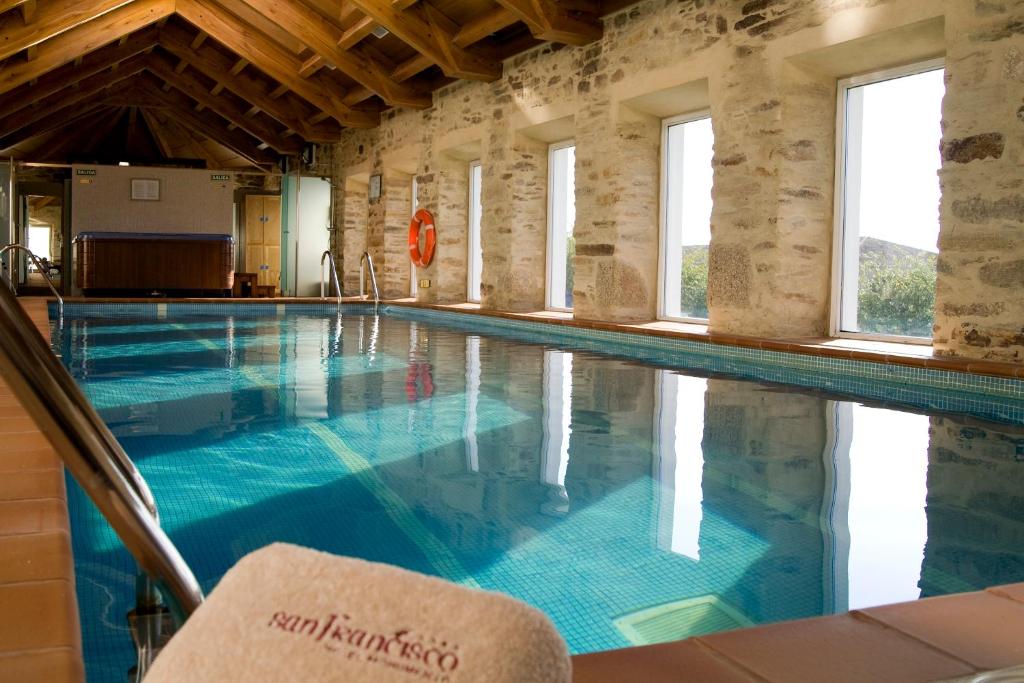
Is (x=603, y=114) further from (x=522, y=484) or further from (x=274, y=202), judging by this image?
(x=274, y=202)

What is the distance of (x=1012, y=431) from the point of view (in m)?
3.52

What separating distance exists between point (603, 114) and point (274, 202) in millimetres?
9866

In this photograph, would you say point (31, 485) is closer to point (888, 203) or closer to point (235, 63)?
point (888, 203)

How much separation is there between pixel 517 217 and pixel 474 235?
196 centimetres

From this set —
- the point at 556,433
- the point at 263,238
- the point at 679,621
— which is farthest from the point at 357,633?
the point at 263,238

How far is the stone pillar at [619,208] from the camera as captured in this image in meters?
7.39

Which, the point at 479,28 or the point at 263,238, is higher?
the point at 479,28

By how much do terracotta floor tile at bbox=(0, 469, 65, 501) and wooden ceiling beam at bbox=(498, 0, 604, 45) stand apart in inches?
237

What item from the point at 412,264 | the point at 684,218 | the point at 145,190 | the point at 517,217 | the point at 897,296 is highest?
the point at 145,190

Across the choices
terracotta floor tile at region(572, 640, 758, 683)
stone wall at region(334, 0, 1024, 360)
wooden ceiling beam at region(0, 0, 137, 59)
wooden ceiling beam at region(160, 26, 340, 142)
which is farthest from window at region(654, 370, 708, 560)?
wooden ceiling beam at region(160, 26, 340, 142)

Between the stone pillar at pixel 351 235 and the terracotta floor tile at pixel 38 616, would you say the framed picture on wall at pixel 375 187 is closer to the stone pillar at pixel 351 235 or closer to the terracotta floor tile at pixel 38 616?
the stone pillar at pixel 351 235

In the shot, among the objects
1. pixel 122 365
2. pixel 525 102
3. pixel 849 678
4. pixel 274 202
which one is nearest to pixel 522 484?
pixel 849 678

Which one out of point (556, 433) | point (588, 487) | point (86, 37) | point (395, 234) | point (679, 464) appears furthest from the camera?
point (395, 234)

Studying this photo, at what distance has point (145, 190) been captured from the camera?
12297mm
